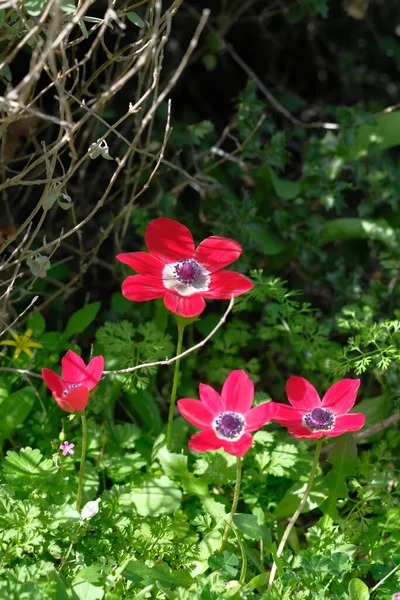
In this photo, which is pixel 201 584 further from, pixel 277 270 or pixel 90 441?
pixel 277 270

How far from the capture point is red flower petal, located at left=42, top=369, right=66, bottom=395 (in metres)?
1.26

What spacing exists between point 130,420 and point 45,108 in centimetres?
92

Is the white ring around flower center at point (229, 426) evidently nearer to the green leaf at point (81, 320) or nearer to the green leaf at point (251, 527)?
the green leaf at point (251, 527)

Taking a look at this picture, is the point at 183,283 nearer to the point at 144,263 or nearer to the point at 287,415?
the point at 144,263

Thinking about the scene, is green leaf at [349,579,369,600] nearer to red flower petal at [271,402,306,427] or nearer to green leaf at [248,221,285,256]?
red flower petal at [271,402,306,427]

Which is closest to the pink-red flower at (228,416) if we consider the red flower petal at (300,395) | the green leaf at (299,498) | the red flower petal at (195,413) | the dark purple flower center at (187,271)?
the red flower petal at (195,413)

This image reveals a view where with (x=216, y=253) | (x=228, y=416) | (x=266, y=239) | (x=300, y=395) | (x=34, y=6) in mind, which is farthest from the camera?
(x=266, y=239)

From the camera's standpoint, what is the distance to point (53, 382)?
128cm

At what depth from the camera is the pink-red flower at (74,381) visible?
1233 mm

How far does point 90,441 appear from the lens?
1587mm

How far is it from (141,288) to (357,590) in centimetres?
60

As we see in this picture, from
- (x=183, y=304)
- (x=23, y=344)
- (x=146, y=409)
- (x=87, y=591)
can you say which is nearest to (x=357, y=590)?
(x=87, y=591)

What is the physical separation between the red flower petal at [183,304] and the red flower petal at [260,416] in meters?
0.20

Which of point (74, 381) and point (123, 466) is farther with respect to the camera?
point (123, 466)
